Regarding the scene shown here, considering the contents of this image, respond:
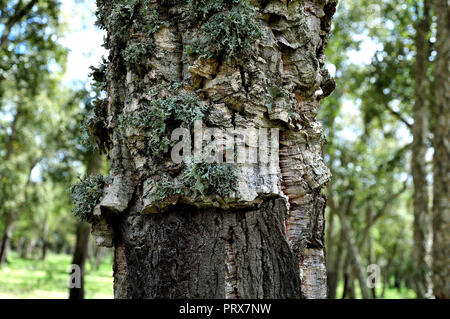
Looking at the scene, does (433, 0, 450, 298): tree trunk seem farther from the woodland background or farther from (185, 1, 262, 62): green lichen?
(185, 1, 262, 62): green lichen

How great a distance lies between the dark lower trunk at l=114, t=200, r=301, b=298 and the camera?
6.49 feet

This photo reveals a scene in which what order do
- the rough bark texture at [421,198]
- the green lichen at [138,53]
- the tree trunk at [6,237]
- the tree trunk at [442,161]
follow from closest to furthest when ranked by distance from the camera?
the green lichen at [138,53]
the tree trunk at [442,161]
the rough bark texture at [421,198]
the tree trunk at [6,237]

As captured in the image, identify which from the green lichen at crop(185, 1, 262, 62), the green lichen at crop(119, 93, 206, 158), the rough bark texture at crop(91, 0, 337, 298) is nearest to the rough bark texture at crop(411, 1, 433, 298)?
the rough bark texture at crop(91, 0, 337, 298)

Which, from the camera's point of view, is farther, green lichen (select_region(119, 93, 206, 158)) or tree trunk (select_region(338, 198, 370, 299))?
tree trunk (select_region(338, 198, 370, 299))

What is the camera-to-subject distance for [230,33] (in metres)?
2.04

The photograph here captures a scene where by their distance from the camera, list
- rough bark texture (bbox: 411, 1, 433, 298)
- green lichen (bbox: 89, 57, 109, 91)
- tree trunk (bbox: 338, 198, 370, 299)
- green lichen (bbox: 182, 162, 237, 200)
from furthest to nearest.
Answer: tree trunk (bbox: 338, 198, 370, 299), rough bark texture (bbox: 411, 1, 433, 298), green lichen (bbox: 89, 57, 109, 91), green lichen (bbox: 182, 162, 237, 200)

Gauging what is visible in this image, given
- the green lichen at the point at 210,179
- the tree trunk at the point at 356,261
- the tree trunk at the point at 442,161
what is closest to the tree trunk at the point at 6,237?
the tree trunk at the point at 356,261

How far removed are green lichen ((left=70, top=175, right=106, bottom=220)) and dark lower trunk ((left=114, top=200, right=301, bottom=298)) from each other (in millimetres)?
376

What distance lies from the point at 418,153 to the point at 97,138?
821cm

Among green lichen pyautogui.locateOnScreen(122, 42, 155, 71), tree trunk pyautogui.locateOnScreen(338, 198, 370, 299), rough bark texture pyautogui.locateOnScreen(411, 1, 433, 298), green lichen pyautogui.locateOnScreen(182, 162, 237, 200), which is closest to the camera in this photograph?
green lichen pyautogui.locateOnScreen(182, 162, 237, 200)

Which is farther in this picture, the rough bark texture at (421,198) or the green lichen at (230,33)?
the rough bark texture at (421,198)

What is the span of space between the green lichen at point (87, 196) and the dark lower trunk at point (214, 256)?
1.23 ft

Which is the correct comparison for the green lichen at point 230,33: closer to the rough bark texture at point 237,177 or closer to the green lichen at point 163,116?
the rough bark texture at point 237,177

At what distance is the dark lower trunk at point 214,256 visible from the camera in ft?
6.49
